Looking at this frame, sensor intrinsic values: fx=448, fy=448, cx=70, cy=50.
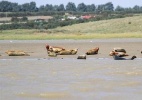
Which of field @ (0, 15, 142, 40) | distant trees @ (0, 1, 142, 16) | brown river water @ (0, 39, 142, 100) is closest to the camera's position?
brown river water @ (0, 39, 142, 100)

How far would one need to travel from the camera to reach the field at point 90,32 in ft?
125

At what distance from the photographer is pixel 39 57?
2222 cm

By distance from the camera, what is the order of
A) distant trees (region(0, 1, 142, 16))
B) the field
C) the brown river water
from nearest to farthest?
the brown river water → the field → distant trees (region(0, 1, 142, 16))

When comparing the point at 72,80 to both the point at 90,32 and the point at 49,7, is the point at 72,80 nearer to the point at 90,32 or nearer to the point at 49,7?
the point at 90,32

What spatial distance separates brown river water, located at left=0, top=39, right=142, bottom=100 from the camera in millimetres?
11234

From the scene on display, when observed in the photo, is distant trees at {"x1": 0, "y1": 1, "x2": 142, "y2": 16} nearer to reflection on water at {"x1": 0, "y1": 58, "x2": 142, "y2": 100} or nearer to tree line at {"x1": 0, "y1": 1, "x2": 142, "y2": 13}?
tree line at {"x1": 0, "y1": 1, "x2": 142, "y2": 13}

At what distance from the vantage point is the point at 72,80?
1370 cm

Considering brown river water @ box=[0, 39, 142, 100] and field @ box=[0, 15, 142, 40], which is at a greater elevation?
brown river water @ box=[0, 39, 142, 100]

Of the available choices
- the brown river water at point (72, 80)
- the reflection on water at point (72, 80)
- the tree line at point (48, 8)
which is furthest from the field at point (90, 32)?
the tree line at point (48, 8)

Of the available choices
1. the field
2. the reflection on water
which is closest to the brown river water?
the reflection on water

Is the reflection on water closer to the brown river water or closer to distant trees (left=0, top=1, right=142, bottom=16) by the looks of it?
the brown river water

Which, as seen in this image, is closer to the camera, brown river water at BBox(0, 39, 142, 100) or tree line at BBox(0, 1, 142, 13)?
brown river water at BBox(0, 39, 142, 100)

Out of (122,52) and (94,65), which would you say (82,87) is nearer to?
(94,65)

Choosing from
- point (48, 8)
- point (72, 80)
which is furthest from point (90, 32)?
point (48, 8)
